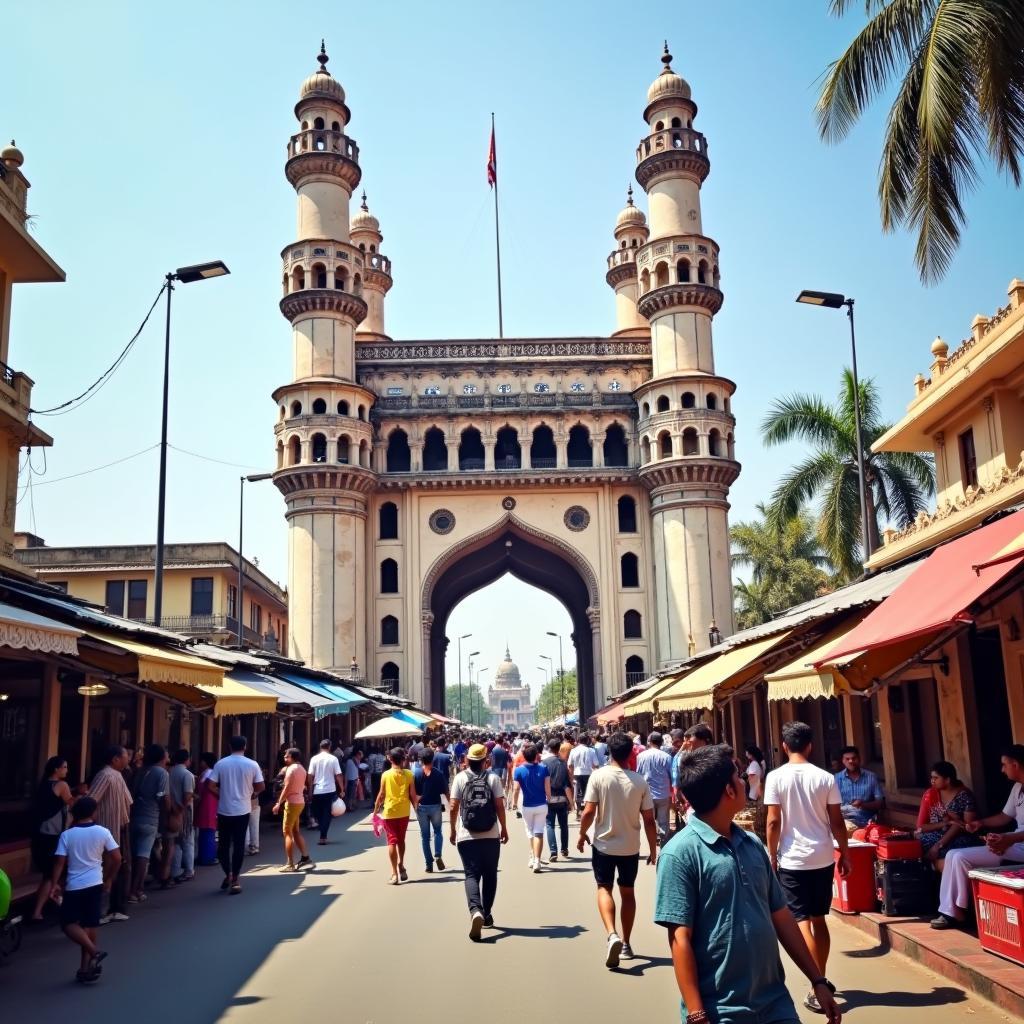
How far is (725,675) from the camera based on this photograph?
544 inches

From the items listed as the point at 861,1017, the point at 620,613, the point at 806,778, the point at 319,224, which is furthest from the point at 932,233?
the point at 319,224

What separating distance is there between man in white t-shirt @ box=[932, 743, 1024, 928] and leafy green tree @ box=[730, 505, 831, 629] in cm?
3444

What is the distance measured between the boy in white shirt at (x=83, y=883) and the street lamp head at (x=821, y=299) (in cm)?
1738

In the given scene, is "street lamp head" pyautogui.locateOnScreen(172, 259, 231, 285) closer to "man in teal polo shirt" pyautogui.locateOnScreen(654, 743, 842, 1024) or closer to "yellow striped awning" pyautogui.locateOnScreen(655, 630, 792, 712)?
"yellow striped awning" pyautogui.locateOnScreen(655, 630, 792, 712)

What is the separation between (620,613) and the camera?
1716 inches

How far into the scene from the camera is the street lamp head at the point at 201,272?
20172mm

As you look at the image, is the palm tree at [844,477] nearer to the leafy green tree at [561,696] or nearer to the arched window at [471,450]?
the arched window at [471,450]

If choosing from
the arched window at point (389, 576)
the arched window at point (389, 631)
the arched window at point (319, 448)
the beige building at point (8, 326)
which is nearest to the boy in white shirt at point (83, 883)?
the beige building at point (8, 326)

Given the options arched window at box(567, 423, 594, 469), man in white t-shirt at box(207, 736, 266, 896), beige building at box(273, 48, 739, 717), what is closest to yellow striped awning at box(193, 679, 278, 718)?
man in white t-shirt at box(207, 736, 266, 896)

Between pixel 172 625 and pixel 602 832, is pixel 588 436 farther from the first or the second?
pixel 602 832

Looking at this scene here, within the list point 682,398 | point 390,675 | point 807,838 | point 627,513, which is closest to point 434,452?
point 627,513

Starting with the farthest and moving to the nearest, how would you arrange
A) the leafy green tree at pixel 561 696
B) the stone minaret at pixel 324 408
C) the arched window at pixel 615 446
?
the leafy green tree at pixel 561 696, the arched window at pixel 615 446, the stone minaret at pixel 324 408

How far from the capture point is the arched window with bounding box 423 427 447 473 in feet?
149

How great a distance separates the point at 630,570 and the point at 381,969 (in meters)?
37.2
